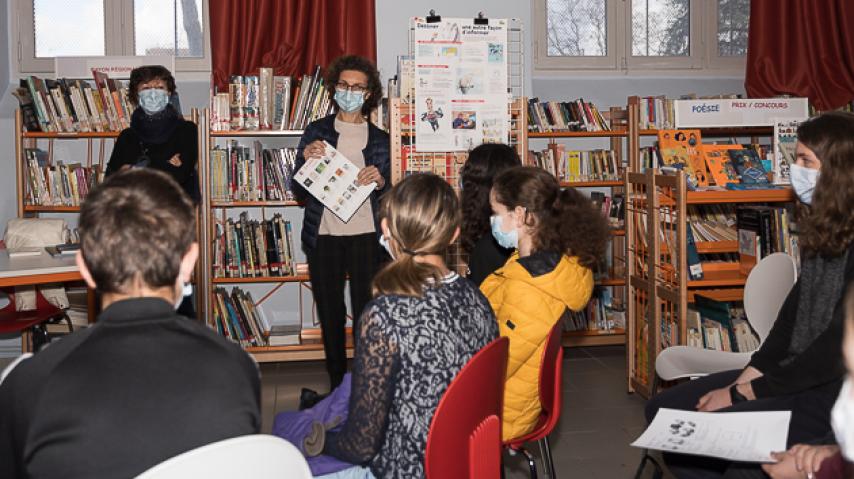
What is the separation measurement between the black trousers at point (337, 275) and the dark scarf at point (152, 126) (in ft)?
3.25

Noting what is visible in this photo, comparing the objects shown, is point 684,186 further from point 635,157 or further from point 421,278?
point 421,278

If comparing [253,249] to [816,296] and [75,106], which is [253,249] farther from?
[816,296]

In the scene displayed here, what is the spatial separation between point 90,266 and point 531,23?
183 inches

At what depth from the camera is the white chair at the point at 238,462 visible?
1.14 metres

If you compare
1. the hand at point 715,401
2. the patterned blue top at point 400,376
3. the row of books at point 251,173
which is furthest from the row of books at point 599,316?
the patterned blue top at point 400,376

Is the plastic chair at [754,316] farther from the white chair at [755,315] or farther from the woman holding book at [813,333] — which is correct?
the woman holding book at [813,333]

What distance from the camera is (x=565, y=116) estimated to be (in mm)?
5531

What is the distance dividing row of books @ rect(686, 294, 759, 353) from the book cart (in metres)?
0.10

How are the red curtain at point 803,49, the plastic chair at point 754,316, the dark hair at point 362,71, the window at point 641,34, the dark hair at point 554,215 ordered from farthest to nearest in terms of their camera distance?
the window at point 641,34 → the red curtain at point 803,49 → the dark hair at point 362,71 → the plastic chair at point 754,316 → the dark hair at point 554,215

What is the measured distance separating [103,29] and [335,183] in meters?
2.51

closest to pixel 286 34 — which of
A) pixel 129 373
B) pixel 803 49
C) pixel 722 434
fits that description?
pixel 803 49

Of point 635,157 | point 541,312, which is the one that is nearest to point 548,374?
point 541,312

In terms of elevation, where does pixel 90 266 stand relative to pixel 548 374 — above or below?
above

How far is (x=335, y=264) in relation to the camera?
412 centimetres
